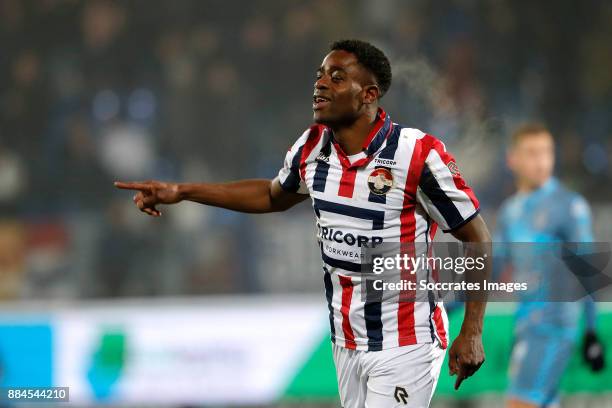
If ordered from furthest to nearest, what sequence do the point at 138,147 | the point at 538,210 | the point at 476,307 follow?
the point at 138,147
the point at 538,210
the point at 476,307

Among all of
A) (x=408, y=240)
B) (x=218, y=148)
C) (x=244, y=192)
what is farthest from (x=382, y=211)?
(x=218, y=148)

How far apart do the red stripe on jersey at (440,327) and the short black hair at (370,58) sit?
777 mm

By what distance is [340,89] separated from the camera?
3100mm

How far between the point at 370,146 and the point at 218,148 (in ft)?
11.8

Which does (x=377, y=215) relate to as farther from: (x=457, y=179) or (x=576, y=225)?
(x=576, y=225)

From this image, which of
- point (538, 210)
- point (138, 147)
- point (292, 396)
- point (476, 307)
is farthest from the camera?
point (138, 147)

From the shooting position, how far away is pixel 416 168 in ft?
10.0

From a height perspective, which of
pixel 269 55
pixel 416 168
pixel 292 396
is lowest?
pixel 292 396

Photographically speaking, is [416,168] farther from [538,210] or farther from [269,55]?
[269,55]

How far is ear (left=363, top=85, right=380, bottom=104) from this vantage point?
3.14 meters

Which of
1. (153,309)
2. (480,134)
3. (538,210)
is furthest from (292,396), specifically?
(480,134)

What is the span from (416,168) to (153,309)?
3317 mm

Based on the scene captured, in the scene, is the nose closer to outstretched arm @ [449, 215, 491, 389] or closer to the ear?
the ear

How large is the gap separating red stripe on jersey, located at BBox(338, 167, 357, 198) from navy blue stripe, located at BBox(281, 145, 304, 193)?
25 centimetres
